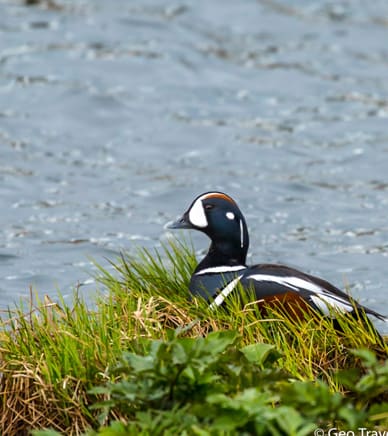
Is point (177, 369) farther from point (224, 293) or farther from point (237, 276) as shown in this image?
point (237, 276)

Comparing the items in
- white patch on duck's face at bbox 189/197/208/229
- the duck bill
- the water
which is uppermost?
white patch on duck's face at bbox 189/197/208/229

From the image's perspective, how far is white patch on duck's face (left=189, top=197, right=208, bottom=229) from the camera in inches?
267

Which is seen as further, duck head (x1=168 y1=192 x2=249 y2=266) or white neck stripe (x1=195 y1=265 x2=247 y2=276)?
duck head (x1=168 y1=192 x2=249 y2=266)

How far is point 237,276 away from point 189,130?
6020 millimetres

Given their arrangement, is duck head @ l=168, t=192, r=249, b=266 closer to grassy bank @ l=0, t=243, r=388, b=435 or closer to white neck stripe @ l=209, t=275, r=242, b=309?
grassy bank @ l=0, t=243, r=388, b=435

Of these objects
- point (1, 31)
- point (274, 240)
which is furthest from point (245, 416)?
point (1, 31)

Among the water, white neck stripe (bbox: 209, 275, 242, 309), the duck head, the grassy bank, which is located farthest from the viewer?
the water

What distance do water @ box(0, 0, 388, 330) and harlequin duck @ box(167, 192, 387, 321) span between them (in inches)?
51.1

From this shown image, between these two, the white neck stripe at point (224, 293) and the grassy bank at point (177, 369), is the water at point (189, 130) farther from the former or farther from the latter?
the grassy bank at point (177, 369)

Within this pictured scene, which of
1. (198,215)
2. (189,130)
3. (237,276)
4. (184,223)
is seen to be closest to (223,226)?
(198,215)

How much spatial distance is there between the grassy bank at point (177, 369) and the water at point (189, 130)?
2181 mm

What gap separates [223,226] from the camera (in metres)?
6.72

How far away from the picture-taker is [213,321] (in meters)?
5.79

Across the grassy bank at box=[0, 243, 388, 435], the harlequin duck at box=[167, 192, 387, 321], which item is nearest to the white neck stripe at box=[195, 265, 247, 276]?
the harlequin duck at box=[167, 192, 387, 321]
